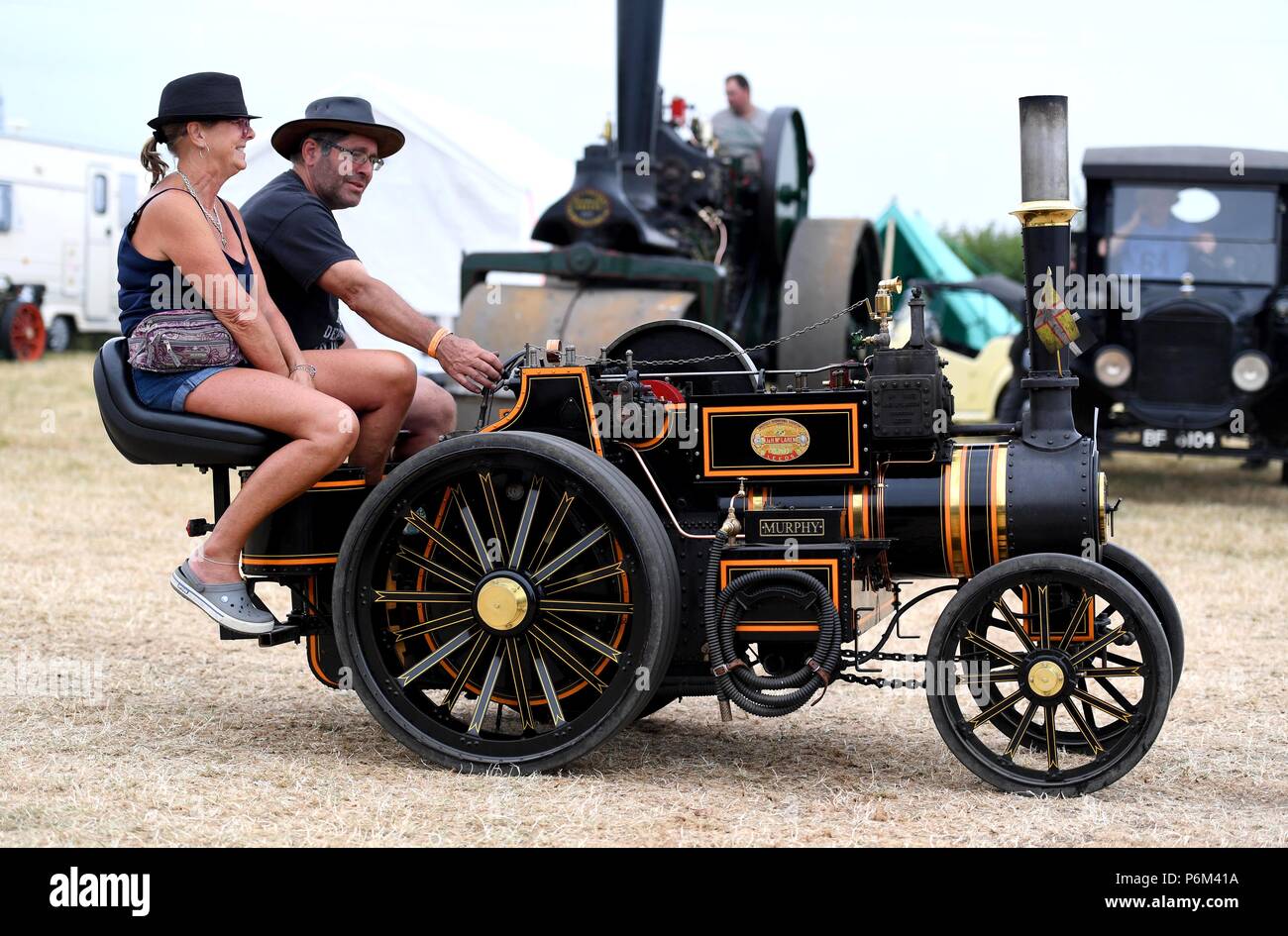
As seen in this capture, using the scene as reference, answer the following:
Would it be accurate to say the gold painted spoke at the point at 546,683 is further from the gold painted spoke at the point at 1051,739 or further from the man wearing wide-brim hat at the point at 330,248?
the gold painted spoke at the point at 1051,739

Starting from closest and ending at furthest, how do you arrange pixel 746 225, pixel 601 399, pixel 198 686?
pixel 601 399, pixel 198 686, pixel 746 225

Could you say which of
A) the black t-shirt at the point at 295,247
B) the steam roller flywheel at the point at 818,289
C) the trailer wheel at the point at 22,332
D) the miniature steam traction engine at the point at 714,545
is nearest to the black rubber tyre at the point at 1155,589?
the miniature steam traction engine at the point at 714,545

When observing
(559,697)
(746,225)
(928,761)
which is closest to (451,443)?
(559,697)

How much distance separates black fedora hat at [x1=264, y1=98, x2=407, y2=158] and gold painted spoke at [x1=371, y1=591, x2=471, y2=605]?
116 centimetres

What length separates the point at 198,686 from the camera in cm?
512

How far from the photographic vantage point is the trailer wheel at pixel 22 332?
1858 centimetres

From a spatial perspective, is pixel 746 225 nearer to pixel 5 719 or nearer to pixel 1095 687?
pixel 1095 687

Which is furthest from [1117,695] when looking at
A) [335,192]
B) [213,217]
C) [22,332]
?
[22,332]

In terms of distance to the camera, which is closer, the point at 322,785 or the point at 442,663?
the point at 322,785

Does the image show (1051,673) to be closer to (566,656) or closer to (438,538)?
(566,656)

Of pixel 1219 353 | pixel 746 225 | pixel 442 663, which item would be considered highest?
pixel 746 225

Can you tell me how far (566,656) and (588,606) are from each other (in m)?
0.14

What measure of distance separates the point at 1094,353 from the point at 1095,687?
5588 mm

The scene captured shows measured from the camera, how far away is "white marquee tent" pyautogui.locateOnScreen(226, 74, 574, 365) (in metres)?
14.3
